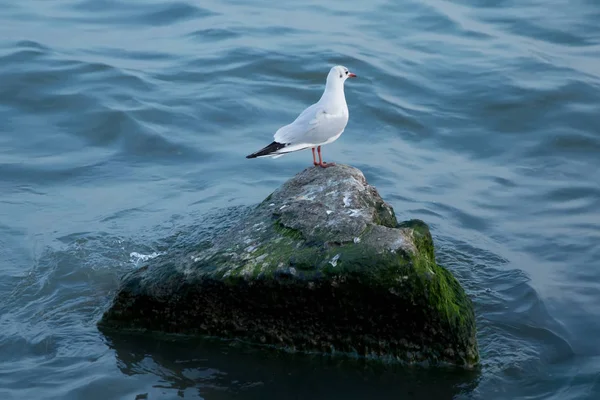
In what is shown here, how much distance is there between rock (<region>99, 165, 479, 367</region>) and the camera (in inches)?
205

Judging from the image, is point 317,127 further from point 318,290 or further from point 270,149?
point 318,290

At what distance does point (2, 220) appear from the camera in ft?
26.1

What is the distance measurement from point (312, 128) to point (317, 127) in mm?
48

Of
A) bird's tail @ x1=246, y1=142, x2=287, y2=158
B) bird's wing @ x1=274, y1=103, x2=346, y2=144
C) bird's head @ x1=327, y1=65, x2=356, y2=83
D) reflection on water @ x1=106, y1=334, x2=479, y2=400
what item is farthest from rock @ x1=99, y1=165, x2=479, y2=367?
bird's head @ x1=327, y1=65, x2=356, y2=83

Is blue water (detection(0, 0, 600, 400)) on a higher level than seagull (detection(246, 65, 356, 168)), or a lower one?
lower

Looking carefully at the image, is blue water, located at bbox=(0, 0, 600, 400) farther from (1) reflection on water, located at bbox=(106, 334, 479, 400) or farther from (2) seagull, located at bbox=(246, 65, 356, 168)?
(2) seagull, located at bbox=(246, 65, 356, 168)

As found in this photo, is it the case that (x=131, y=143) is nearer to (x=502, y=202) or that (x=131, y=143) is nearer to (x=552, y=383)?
(x=502, y=202)

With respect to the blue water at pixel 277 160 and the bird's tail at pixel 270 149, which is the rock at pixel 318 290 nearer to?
the blue water at pixel 277 160

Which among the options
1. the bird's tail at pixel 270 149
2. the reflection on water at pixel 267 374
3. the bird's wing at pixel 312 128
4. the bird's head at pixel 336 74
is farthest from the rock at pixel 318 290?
the bird's head at pixel 336 74

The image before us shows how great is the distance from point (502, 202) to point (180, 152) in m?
3.87

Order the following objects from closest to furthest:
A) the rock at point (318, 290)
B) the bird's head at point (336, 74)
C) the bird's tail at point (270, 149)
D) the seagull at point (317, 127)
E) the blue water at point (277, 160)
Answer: the rock at point (318, 290) < the blue water at point (277, 160) < the bird's tail at point (270, 149) < the seagull at point (317, 127) < the bird's head at point (336, 74)

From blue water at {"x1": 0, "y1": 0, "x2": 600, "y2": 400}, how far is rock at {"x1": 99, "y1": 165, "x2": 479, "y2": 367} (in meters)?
0.17

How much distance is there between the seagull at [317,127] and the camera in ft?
21.4

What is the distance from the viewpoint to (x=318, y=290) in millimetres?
5207
